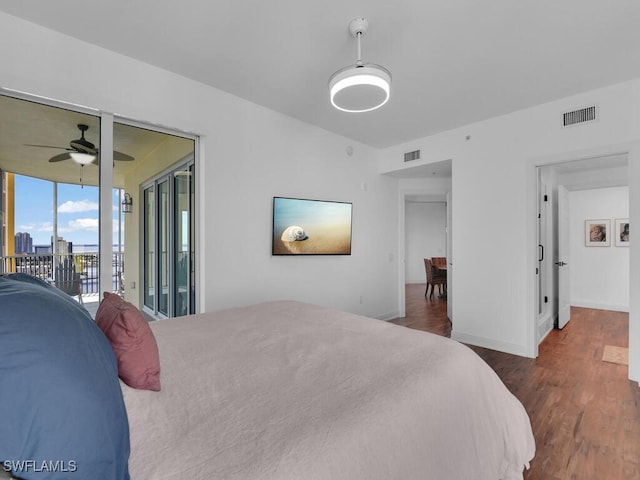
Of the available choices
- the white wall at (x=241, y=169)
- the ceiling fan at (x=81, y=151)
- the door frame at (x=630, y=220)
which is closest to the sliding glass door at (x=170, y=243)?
the white wall at (x=241, y=169)

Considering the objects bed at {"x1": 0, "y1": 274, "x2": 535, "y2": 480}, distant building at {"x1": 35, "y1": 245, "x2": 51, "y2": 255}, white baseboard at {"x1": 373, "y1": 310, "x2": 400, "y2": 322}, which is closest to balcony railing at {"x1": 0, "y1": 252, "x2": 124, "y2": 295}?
distant building at {"x1": 35, "y1": 245, "x2": 51, "y2": 255}

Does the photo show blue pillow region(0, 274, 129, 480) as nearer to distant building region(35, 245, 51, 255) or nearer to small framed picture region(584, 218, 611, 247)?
distant building region(35, 245, 51, 255)

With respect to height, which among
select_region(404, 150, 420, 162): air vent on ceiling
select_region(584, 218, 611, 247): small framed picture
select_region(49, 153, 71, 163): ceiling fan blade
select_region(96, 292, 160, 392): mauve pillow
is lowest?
select_region(96, 292, 160, 392): mauve pillow

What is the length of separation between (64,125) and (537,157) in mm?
4547

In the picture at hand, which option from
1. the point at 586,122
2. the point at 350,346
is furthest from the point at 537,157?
the point at 350,346

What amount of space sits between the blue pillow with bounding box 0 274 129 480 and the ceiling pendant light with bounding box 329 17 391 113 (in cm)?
203

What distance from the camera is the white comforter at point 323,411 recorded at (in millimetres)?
788

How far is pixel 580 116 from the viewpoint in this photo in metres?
3.12

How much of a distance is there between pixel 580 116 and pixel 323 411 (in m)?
3.86

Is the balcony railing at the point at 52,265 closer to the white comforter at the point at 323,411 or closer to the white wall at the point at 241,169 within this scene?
the white wall at the point at 241,169

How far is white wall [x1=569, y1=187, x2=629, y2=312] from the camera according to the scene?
5578 millimetres

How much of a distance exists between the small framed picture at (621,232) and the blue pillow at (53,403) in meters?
7.69

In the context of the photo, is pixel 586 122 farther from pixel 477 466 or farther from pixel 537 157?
pixel 477 466

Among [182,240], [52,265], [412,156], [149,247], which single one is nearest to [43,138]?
[52,265]
